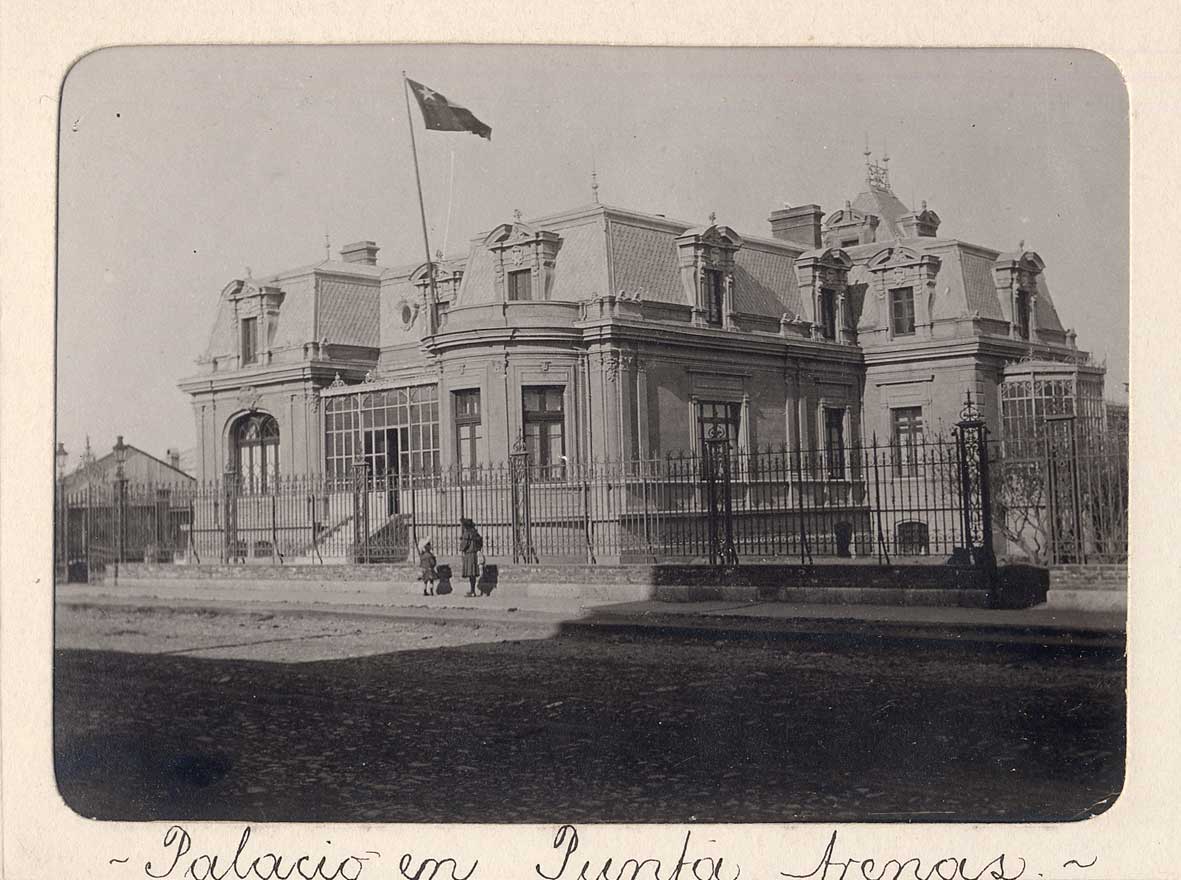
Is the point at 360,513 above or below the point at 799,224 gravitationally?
below

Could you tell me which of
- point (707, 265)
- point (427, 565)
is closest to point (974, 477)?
point (707, 265)

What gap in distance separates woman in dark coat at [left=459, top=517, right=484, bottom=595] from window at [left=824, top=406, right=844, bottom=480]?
456cm

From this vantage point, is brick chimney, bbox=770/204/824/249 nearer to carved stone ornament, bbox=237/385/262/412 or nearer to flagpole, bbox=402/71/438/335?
flagpole, bbox=402/71/438/335

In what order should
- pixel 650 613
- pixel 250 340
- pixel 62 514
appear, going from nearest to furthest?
pixel 62 514
pixel 650 613
pixel 250 340

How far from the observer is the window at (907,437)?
42.6ft

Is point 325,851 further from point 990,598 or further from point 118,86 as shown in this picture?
point 990,598

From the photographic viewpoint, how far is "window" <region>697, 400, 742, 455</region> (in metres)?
14.3

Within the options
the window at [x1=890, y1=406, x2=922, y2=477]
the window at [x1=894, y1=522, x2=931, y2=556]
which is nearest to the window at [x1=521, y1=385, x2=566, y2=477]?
the window at [x1=890, y1=406, x2=922, y2=477]

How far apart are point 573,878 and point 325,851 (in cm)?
156

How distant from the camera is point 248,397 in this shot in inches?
520

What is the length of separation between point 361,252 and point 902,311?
7213 millimetres

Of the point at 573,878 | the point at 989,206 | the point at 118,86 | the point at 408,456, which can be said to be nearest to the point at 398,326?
the point at 408,456

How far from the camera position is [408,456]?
13328 millimetres

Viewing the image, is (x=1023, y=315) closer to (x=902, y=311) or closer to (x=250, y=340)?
(x=902, y=311)
